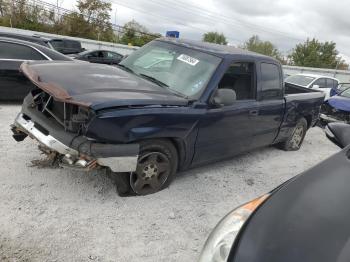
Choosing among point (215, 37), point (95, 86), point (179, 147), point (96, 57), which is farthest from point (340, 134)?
point (215, 37)

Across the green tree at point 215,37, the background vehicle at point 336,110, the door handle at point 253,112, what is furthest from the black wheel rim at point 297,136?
the green tree at point 215,37

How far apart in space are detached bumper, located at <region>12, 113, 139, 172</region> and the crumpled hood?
707 cm

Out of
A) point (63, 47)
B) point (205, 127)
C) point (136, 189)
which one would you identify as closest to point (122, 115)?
point (136, 189)

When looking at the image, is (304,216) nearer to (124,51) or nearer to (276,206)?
(276,206)

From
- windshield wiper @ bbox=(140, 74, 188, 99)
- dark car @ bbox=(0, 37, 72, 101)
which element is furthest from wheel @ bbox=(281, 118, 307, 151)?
dark car @ bbox=(0, 37, 72, 101)

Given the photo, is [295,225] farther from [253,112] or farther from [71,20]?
[71,20]

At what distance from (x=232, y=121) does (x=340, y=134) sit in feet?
5.12

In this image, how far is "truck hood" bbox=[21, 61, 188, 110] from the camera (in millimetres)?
3090

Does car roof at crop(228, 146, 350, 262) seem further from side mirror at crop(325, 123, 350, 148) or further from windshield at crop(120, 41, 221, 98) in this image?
windshield at crop(120, 41, 221, 98)

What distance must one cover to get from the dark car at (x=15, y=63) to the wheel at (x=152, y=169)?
402 cm

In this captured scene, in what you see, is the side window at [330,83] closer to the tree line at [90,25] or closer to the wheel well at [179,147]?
the wheel well at [179,147]

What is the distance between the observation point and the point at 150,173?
374 cm

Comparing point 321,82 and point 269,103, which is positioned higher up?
point 269,103

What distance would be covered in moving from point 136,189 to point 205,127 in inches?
43.4
